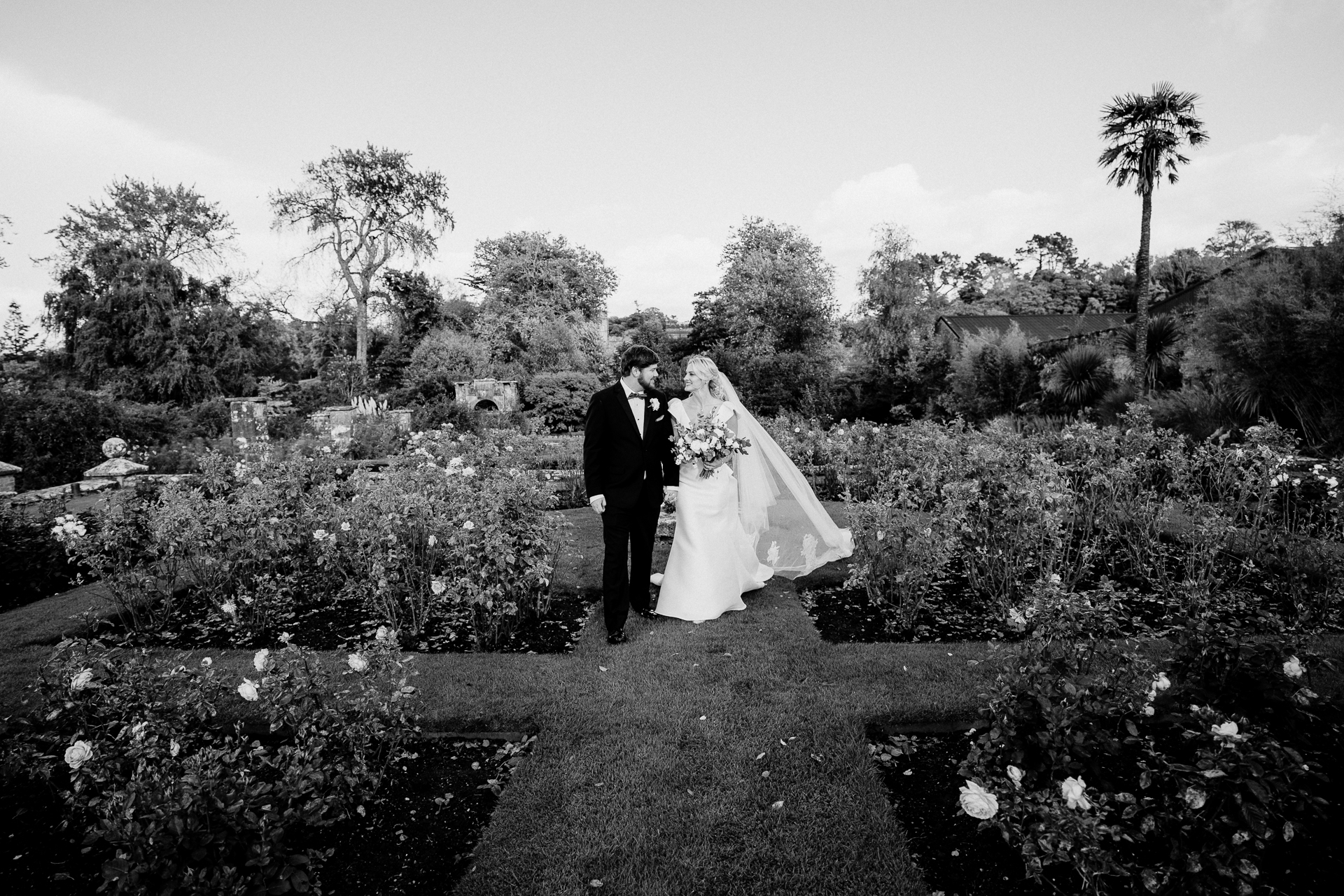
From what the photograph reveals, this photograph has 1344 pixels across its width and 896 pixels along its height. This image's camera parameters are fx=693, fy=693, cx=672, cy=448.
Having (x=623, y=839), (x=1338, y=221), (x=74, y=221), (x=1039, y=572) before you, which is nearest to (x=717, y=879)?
(x=623, y=839)

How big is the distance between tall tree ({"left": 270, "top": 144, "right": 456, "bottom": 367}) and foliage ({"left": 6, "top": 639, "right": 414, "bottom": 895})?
2702 cm

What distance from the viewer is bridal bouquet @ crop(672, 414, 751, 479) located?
5199 millimetres

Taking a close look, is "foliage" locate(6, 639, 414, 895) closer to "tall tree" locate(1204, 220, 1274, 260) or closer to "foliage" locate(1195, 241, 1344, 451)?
"foliage" locate(1195, 241, 1344, 451)

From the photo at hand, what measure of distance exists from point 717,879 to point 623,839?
42 cm

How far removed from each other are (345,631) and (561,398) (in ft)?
59.0

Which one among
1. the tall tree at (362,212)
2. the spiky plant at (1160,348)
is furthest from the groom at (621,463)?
the tall tree at (362,212)

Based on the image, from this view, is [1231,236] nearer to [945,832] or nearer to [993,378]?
[993,378]

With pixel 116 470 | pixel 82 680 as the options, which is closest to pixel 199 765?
pixel 82 680

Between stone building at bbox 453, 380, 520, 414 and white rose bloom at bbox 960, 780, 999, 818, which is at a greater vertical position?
stone building at bbox 453, 380, 520, 414

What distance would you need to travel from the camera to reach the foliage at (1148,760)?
1900 millimetres

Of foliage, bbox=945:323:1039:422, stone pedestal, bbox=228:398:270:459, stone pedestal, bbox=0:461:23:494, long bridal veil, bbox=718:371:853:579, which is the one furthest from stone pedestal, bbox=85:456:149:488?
foliage, bbox=945:323:1039:422

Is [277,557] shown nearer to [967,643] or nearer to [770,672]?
[770,672]

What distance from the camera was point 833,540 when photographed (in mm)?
6641

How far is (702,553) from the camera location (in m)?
5.36
